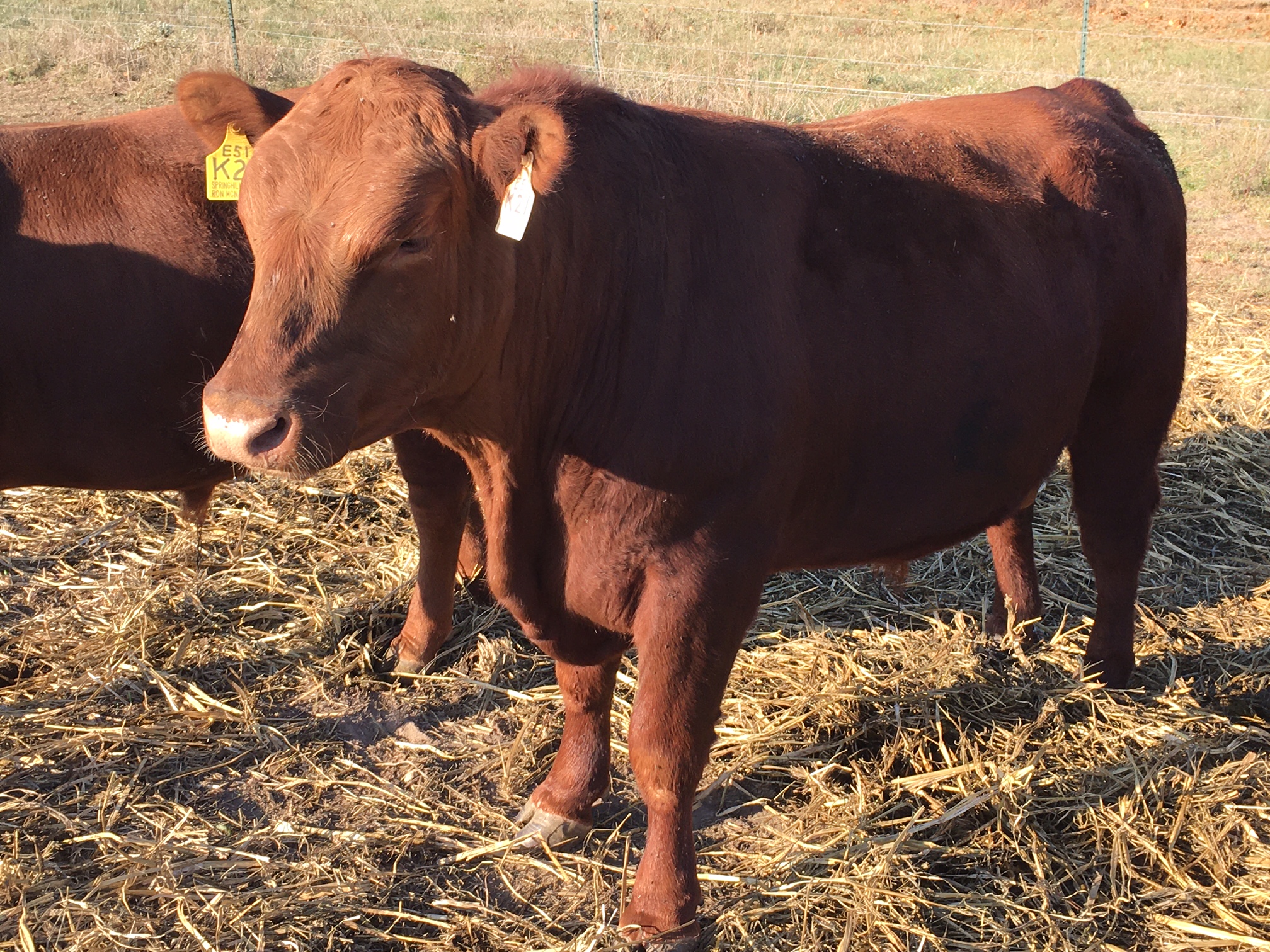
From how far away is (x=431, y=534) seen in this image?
161 inches

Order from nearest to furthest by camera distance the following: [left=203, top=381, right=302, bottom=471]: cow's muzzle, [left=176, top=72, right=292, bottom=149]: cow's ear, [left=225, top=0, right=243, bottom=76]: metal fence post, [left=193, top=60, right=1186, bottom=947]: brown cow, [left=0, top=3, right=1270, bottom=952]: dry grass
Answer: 1. [left=203, top=381, right=302, bottom=471]: cow's muzzle
2. [left=193, top=60, right=1186, bottom=947]: brown cow
3. [left=176, top=72, right=292, bottom=149]: cow's ear
4. [left=0, top=3, right=1270, bottom=952]: dry grass
5. [left=225, top=0, right=243, bottom=76]: metal fence post

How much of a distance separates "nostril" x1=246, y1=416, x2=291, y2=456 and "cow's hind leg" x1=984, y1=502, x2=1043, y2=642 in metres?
3.04

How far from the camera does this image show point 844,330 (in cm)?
288

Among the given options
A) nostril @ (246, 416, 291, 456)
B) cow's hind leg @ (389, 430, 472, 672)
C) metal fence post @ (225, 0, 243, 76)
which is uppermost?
nostril @ (246, 416, 291, 456)

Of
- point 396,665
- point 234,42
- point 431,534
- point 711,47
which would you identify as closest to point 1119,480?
point 431,534

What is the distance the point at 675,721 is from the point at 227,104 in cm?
194

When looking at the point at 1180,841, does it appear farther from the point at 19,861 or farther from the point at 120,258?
the point at 120,258

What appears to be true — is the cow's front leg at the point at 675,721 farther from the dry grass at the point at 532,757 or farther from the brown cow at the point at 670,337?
the dry grass at the point at 532,757

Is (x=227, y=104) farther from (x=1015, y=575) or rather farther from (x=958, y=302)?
(x=1015, y=575)

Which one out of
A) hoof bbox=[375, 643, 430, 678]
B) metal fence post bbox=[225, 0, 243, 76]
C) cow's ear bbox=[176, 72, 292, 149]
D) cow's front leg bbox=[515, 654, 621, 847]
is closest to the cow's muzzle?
cow's ear bbox=[176, 72, 292, 149]

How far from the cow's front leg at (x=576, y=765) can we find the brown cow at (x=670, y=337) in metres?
0.01

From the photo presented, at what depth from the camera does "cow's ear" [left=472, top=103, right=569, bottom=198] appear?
88.9 inches

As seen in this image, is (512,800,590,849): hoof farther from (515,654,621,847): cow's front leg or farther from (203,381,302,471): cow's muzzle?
(203,381,302,471): cow's muzzle

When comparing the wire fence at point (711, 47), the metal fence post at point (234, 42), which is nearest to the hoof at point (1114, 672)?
the wire fence at point (711, 47)
